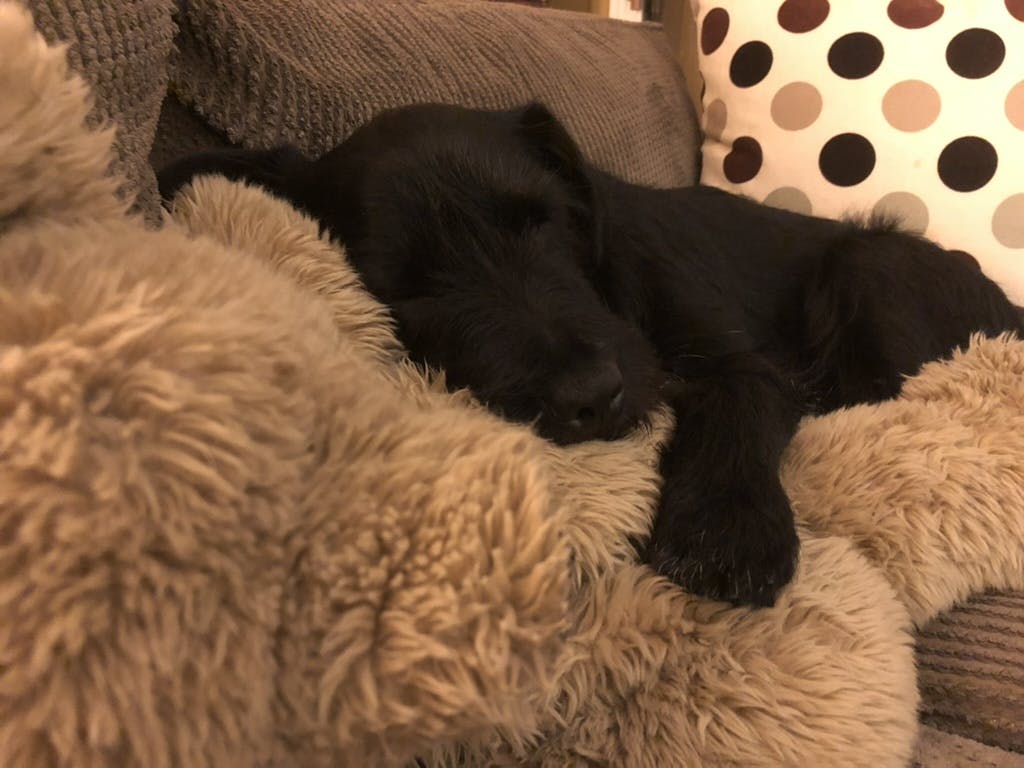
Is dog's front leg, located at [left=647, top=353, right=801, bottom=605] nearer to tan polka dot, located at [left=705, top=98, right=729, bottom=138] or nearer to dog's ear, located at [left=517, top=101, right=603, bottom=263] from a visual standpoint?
dog's ear, located at [left=517, top=101, right=603, bottom=263]

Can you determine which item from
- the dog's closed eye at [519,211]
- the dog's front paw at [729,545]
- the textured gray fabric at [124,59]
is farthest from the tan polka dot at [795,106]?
the textured gray fabric at [124,59]

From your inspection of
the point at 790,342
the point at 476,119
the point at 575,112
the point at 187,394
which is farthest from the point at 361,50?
the point at 187,394

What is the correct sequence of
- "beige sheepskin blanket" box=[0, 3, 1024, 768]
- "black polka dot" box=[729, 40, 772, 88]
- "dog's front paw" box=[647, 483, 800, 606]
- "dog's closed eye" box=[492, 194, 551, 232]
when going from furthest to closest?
"black polka dot" box=[729, 40, 772, 88] < "dog's closed eye" box=[492, 194, 551, 232] < "dog's front paw" box=[647, 483, 800, 606] < "beige sheepskin blanket" box=[0, 3, 1024, 768]

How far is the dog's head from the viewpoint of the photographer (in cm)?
88

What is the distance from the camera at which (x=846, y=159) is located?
69.2 inches

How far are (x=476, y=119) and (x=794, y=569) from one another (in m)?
0.76

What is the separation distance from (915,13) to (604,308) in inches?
45.1

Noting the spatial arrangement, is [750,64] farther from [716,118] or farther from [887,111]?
[887,111]

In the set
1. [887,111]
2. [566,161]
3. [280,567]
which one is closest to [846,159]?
[887,111]

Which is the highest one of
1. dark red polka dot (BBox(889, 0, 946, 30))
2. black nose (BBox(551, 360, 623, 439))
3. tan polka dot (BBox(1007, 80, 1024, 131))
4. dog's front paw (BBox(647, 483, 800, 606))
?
dark red polka dot (BBox(889, 0, 946, 30))

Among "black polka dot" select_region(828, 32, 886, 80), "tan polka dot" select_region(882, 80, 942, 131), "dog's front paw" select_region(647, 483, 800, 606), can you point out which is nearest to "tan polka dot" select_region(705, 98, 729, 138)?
"black polka dot" select_region(828, 32, 886, 80)

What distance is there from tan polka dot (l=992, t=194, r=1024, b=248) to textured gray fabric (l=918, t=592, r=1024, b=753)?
101 centimetres

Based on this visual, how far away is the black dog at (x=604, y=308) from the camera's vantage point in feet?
2.77

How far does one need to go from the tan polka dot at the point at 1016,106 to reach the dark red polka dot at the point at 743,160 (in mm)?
497
